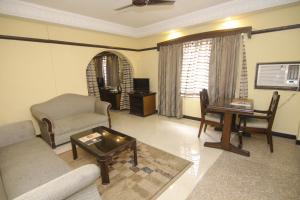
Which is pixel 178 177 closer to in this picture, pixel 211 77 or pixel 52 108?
pixel 211 77

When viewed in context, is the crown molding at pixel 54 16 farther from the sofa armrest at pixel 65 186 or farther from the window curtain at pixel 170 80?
the sofa armrest at pixel 65 186

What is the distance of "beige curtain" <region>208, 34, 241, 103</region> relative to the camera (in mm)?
3320

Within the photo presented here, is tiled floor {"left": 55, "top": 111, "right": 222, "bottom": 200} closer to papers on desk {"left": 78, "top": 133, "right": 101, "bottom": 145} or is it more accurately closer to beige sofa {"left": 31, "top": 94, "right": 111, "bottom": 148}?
beige sofa {"left": 31, "top": 94, "right": 111, "bottom": 148}

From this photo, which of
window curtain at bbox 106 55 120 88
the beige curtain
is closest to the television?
window curtain at bbox 106 55 120 88

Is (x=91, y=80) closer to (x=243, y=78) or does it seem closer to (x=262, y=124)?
(x=243, y=78)

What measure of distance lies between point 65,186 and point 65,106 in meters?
2.88

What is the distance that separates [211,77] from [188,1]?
1752mm

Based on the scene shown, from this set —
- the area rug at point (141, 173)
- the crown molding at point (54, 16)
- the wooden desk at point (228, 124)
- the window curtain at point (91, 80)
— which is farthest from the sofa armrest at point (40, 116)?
the wooden desk at point (228, 124)

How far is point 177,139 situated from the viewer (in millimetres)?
3156

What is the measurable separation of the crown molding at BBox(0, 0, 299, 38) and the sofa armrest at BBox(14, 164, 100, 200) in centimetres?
323

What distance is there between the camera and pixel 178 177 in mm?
2029

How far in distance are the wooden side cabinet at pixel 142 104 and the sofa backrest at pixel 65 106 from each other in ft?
4.54

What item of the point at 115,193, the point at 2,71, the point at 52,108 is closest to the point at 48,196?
the point at 115,193

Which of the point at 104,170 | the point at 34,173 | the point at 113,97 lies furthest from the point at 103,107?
the point at 34,173
